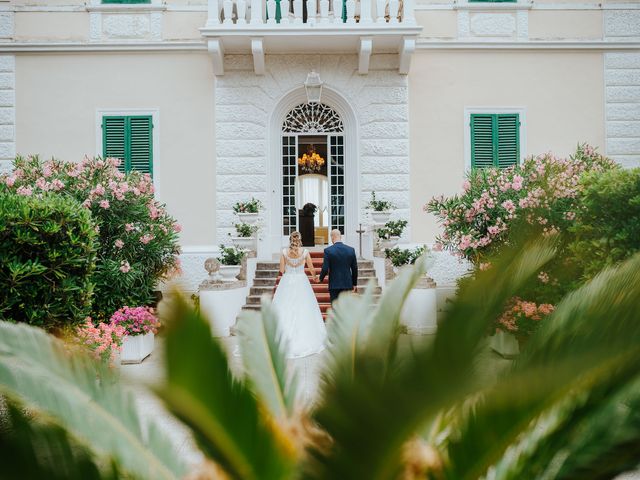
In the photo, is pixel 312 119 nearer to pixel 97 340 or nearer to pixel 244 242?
pixel 244 242

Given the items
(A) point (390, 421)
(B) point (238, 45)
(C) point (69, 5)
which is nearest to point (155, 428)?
(A) point (390, 421)

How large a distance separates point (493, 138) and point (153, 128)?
734 cm

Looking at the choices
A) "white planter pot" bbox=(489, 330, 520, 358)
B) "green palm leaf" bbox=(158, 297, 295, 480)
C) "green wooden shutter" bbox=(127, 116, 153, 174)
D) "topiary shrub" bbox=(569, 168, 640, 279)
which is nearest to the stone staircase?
"green wooden shutter" bbox=(127, 116, 153, 174)

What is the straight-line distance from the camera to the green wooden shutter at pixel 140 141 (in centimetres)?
1262

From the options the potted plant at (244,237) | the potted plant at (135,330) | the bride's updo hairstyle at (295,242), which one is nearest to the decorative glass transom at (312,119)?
the potted plant at (244,237)

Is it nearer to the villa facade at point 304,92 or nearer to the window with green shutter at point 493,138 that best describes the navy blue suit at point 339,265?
the villa facade at point 304,92

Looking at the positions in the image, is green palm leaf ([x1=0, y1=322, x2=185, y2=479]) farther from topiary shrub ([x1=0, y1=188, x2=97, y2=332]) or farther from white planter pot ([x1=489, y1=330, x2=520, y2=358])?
topiary shrub ([x1=0, y1=188, x2=97, y2=332])

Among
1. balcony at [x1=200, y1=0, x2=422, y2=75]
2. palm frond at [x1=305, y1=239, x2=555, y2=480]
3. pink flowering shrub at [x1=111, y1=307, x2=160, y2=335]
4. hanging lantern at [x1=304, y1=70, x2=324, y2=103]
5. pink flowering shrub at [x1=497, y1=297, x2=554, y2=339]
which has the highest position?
balcony at [x1=200, y1=0, x2=422, y2=75]

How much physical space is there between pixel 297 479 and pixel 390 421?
0.23 m

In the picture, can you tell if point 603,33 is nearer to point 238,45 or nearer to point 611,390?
point 238,45

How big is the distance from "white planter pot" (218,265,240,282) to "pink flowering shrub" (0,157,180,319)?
1.30 m

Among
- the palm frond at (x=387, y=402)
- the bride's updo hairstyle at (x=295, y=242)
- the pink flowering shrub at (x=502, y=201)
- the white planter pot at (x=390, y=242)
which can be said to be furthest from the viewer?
the white planter pot at (x=390, y=242)

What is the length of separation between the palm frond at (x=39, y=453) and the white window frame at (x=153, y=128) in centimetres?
1187

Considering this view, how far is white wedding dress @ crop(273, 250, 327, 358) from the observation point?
916 cm
